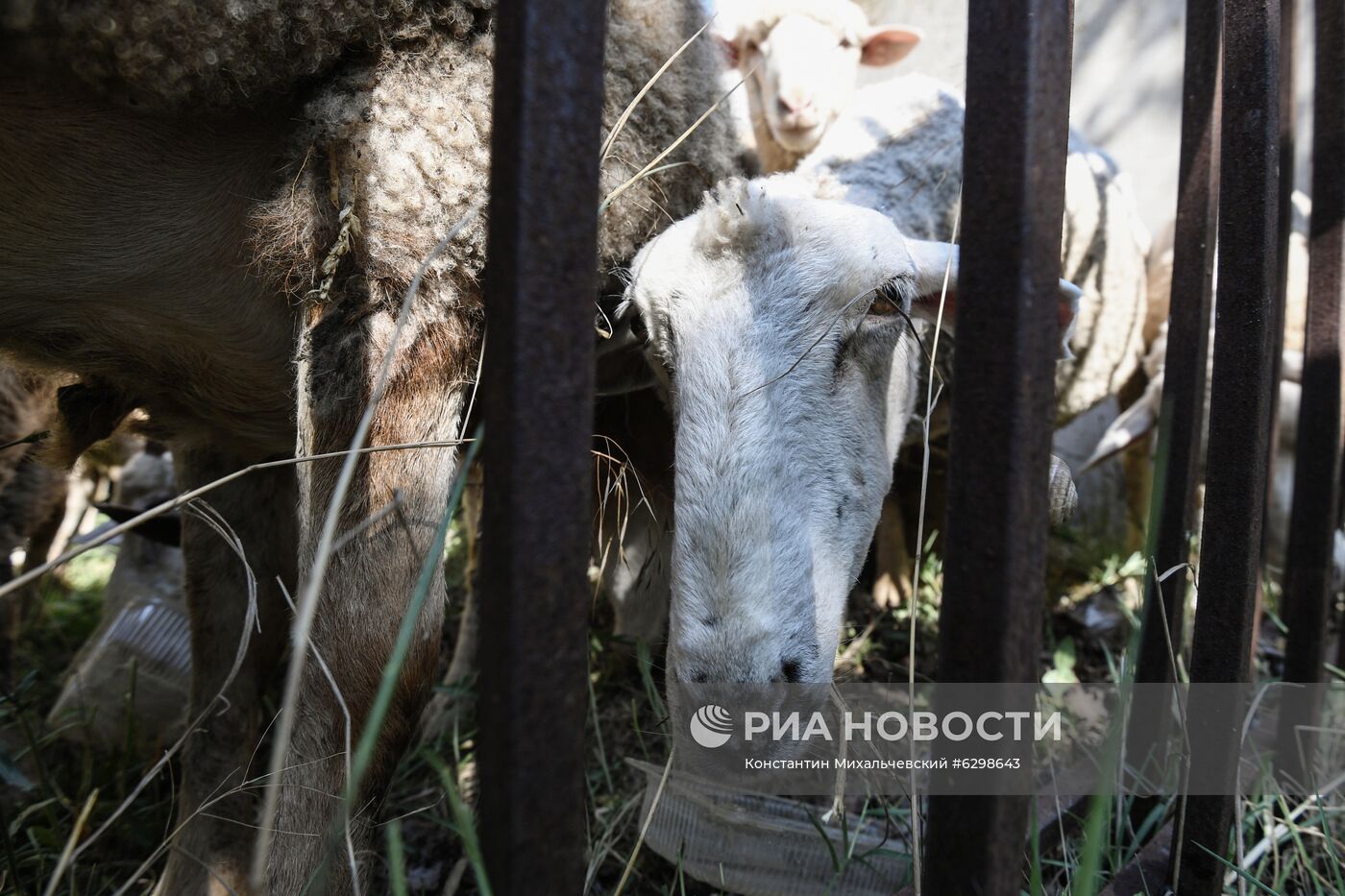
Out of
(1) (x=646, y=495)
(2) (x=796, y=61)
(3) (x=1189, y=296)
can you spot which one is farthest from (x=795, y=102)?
(3) (x=1189, y=296)

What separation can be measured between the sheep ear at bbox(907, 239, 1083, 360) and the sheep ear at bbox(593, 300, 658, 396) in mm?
732

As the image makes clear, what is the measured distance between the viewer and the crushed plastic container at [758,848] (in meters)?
1.79

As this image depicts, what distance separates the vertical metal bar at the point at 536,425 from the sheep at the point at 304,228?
0.90m

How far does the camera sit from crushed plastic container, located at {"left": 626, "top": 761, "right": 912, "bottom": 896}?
1795mm

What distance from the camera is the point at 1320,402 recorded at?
203 cm

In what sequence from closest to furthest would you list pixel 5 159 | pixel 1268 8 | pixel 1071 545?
pixel 1268 8 < pixel 5 159 < pixel 1071 545

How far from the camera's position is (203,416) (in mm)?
2332

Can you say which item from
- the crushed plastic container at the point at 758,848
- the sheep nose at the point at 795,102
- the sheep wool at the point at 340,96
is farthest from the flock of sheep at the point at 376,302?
the sheep nose at the point at 795,102

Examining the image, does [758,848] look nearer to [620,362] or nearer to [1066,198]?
[620,362]

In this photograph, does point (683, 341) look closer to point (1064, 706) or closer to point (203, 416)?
point (203, 416)

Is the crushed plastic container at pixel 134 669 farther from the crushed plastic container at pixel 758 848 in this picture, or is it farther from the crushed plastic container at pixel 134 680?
the crushed plastic container at pixel 758 848

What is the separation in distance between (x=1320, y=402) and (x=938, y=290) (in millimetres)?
943

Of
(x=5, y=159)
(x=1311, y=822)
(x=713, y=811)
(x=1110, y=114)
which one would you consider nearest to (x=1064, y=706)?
(x=1311, y=822)

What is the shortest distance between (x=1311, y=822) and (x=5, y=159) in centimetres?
322
